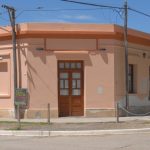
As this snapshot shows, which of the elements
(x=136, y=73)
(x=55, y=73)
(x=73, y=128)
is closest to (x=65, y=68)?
(x=55, y=73)

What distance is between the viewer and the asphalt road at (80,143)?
13.5 m

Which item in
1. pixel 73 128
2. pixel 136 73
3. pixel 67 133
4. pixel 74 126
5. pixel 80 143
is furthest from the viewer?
pixel 136 73

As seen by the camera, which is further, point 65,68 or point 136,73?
point 136,73

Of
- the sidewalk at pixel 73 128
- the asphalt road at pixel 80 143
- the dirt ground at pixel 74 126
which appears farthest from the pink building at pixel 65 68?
the asphalt road at pixel 80 143

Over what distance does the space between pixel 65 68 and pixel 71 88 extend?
1.08 metres

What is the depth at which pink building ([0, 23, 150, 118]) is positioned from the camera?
23188mm

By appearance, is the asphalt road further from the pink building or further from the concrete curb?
the pink building

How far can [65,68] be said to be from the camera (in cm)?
2391

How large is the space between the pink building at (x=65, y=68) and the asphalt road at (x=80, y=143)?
21.7 feet

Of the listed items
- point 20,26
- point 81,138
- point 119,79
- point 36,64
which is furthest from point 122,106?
point 81,138

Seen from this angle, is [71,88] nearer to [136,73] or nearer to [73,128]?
[136,73]

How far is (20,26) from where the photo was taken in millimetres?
23281

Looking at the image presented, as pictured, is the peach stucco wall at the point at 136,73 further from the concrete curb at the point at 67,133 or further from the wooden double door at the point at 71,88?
the concrete curb at the point at 67,133

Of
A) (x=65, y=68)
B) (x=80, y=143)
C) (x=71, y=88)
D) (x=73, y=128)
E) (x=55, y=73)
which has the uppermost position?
(x=65, y=68)
